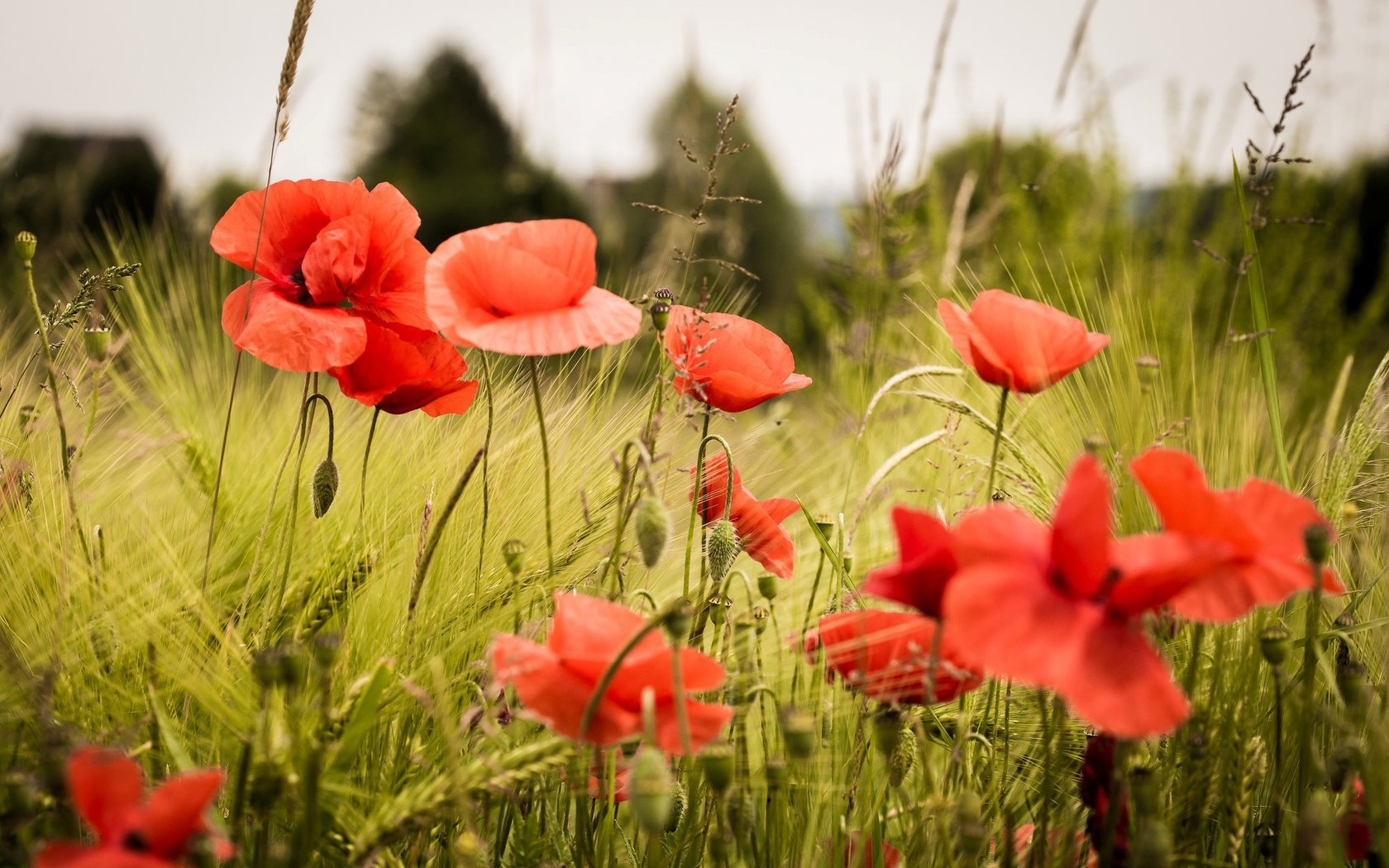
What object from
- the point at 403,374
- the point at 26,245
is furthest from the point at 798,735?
the point at 26,245

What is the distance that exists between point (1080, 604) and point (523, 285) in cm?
37

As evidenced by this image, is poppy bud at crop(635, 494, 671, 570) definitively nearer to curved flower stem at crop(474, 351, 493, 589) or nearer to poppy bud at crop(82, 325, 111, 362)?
curved flower stem at crop(474, 351, 493, 589)

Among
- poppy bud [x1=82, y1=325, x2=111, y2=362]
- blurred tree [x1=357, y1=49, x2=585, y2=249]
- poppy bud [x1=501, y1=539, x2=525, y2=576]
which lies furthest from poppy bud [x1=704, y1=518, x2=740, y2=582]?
blurred tree [x1=357, y1=49, x2=585, y2=249]

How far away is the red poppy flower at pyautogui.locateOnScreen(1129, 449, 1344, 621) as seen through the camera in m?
0.47

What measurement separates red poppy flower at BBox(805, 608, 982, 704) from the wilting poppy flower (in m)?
0.10

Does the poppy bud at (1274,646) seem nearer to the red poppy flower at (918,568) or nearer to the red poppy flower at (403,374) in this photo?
the red poppy flower at (918,568)

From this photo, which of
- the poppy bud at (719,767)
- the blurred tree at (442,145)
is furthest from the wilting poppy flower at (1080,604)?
the blurred tree at (442,145)

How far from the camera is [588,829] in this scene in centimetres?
67

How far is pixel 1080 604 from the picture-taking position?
0.47 m

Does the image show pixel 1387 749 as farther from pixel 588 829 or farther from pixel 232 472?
pixel 232 472

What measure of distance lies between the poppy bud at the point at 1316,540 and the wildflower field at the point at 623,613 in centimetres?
1

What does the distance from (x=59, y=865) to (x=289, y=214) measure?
52 centimetres

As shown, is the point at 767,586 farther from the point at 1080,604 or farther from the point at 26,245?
the point at 26,245

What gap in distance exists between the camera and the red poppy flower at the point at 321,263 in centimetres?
72
